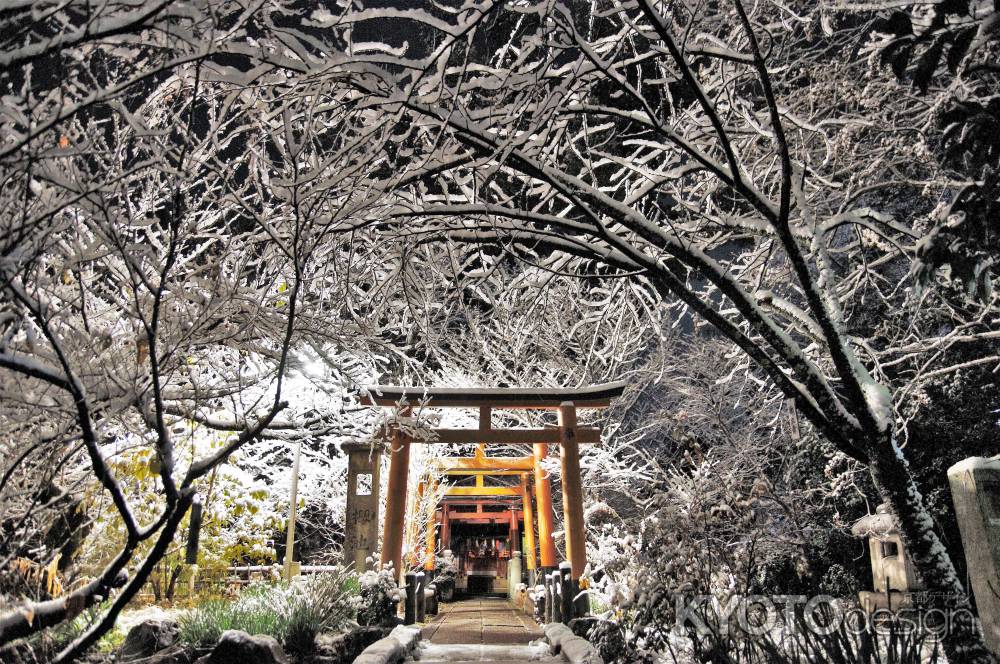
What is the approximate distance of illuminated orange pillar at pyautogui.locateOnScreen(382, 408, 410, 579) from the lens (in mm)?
10203

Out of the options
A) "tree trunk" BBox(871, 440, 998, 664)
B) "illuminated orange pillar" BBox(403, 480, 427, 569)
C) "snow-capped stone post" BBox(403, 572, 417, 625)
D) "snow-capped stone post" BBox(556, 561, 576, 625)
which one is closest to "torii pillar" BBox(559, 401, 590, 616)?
"snow-capped stone post" BBox(556, 561, 576, 625)

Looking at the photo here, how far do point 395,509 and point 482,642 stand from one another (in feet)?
8.36

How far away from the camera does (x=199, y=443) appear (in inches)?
404

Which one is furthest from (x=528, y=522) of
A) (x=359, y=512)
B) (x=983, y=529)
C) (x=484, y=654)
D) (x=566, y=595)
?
(x=983, y=529)

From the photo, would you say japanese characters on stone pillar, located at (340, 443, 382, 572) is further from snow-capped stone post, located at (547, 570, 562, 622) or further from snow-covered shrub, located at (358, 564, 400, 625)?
snow-capped stone post, located at (547, 570, 562, 622)

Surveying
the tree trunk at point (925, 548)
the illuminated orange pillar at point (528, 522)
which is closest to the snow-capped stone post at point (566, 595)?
the tree trunk at point (925, 548)

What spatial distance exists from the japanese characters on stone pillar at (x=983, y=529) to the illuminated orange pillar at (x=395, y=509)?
300 inches

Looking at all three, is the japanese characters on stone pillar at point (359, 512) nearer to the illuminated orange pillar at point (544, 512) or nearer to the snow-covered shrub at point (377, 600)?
the snow-covered shrub at point (377, 600)

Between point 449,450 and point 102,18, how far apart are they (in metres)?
18.1

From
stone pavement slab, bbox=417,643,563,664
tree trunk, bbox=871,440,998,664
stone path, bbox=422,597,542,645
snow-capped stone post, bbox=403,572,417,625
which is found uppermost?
tree trunk, bbox=871,440,998,664

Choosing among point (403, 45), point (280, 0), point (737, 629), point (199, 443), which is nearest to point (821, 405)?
point (737, 629)

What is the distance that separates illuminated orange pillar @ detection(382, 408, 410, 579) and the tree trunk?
23.7 feet

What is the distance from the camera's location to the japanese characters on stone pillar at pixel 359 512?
34.3 feet

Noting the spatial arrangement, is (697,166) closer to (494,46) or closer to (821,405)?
(821,405)
